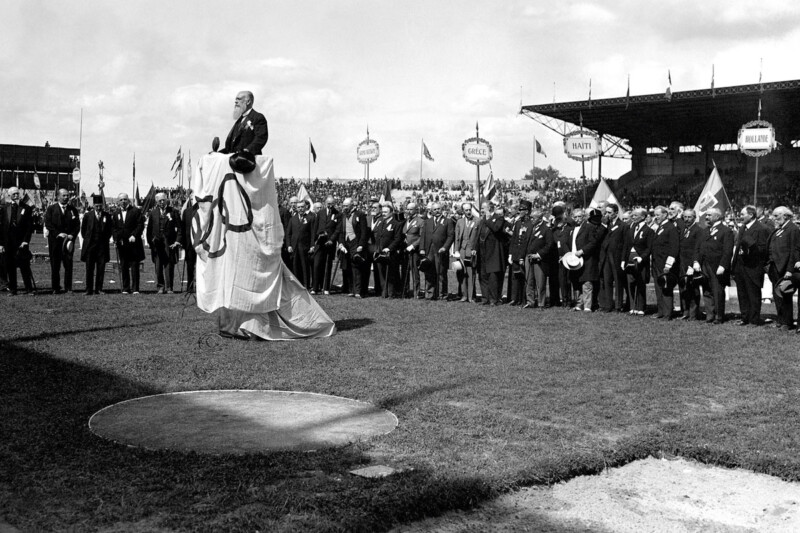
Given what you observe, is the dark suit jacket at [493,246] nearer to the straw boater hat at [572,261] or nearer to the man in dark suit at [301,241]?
the straw boater hat at [572,261]

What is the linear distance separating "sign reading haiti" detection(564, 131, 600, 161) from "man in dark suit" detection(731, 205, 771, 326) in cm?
2325

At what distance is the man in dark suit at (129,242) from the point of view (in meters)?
19.4

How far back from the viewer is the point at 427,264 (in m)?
19.2

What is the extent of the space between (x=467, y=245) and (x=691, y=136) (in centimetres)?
4153

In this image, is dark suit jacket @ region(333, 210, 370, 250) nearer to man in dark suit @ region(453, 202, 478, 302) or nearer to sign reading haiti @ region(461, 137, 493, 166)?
man in dark suit @ region(453, 202, 478, 302)

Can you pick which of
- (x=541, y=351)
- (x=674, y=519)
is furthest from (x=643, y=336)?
(x=674, y=519)

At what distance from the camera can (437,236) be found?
64.3 ft

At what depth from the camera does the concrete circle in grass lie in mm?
6434

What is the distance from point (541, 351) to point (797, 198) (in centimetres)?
3999

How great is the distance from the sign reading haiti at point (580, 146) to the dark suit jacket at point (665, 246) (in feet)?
73.6

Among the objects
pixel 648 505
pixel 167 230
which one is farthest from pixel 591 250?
pixel 648 505

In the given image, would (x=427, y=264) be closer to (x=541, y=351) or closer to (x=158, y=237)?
(x=158, y=237)

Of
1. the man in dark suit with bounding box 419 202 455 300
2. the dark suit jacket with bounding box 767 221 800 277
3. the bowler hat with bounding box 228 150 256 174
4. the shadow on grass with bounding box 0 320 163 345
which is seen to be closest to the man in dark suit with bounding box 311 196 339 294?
the man in dark suit with bounding box 419 202 455 300

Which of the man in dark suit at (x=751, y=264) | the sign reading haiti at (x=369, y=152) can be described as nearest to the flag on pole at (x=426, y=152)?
the sign reading haiti at (x=369, y=152)
